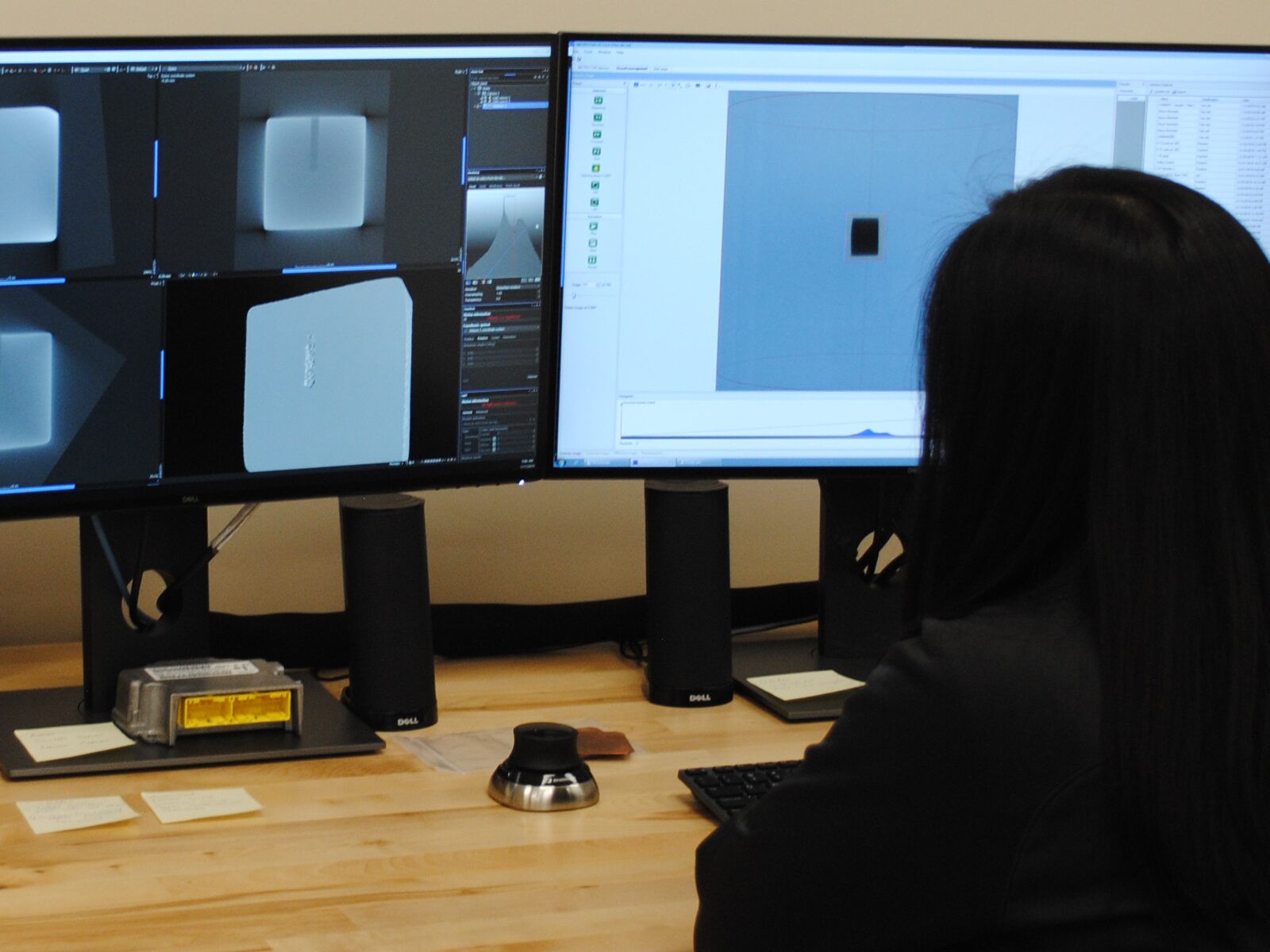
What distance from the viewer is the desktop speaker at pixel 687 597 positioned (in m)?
1.35

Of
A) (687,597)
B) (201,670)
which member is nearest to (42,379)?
(201,670)

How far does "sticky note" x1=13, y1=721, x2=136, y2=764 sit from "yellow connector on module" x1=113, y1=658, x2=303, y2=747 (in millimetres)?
14

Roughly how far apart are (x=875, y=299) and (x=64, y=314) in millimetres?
689

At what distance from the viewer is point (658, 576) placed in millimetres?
1364

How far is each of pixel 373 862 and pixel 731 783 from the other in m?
0.27

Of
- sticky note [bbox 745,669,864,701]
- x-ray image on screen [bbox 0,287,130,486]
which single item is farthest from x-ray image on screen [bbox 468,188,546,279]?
sticky note [bbox 745,669,864,701]

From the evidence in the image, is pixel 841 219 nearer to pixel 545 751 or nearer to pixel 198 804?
pixel 545 751

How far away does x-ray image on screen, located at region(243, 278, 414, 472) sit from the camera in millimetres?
1210

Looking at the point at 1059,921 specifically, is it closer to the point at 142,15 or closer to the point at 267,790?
the point at 267,790

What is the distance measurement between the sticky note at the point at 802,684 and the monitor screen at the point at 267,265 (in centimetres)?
31

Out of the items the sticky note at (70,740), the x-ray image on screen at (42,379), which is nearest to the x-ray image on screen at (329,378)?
the x-ray image on screen at (42,379)

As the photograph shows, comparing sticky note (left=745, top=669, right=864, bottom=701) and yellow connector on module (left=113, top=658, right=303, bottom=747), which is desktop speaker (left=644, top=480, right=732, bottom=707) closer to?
sticky note (left=745, top=669, right=864, bottom=701)

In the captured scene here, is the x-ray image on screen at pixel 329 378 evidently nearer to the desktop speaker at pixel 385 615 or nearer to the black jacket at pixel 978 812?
the desktop speaker at pixel 385 615

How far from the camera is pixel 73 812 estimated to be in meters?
1.04
